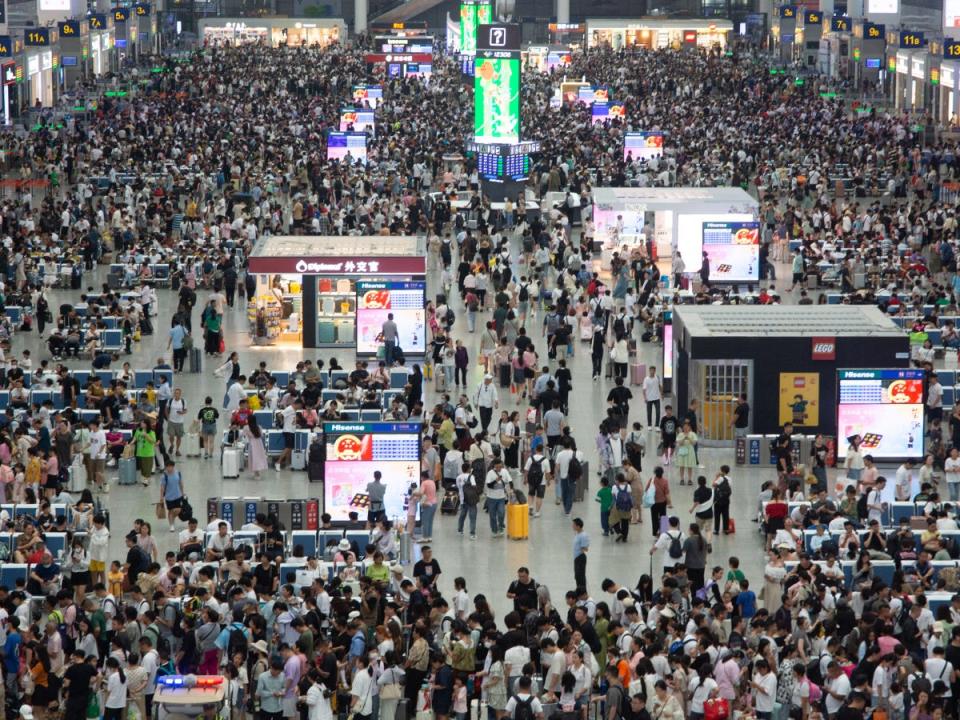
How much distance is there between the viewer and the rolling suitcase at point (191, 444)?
102ft

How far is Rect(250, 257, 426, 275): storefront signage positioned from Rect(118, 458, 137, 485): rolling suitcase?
9.37 meters

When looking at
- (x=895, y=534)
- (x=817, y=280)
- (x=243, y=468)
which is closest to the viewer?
(x=895, y=534)

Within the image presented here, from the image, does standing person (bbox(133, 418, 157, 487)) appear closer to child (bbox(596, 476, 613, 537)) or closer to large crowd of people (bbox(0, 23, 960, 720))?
large crowd of people (bbox(0, 23, 960, 720))

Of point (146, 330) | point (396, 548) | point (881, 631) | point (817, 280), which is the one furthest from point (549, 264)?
point (881, 631)

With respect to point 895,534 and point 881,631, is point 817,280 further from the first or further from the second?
point 881,631

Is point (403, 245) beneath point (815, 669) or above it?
above

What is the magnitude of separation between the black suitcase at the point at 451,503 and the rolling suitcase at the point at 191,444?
490cm

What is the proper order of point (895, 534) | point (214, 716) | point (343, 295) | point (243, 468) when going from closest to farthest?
point (214, 716) < point (895, 534) < point (243, 468) < point (343, 295)

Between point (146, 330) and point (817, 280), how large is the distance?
15065 millimetres

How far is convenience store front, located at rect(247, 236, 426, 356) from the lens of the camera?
37.4 m

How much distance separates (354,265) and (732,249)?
34.6ft

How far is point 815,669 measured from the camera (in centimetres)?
1981

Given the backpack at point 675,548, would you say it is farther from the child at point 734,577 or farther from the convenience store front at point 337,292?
the convenience store front at point 337,292

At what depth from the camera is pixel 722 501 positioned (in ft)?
87.7
